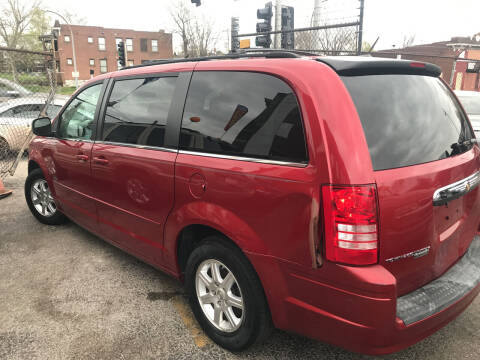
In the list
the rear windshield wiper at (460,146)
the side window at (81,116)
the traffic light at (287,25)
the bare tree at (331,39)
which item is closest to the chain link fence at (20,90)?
the side window at (81,116)

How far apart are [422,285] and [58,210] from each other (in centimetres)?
401

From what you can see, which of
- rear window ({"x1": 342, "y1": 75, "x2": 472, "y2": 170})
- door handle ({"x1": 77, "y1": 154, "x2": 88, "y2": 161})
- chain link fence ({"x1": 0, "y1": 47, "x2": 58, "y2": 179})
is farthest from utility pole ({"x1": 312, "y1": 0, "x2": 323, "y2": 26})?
rear window ({"x1": 342, "y1": 75, "x2": 472, "y2": 170})

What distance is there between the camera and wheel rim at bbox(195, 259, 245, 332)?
231 centimetres

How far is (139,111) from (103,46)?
59450 mm

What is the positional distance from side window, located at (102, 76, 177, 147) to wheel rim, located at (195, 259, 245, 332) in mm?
952

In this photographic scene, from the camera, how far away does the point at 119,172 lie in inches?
118

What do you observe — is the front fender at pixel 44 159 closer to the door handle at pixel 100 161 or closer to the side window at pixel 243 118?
the door handle at pixel 100 161

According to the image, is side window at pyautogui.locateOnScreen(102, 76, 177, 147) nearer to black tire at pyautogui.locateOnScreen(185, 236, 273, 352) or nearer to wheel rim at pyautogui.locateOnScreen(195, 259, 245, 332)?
black tire at pyautogui.locateOnScreen(185, 236, 273, 352)

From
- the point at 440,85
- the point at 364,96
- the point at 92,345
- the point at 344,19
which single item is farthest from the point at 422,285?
the point at 344,19

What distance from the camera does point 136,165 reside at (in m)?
2.80

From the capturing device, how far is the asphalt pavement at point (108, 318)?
2.40 metres

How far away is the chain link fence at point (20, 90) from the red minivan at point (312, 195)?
418 cm

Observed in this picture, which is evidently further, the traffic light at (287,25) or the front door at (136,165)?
the traffic light at (287,25)

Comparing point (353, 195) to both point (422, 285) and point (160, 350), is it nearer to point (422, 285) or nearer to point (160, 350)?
point (422, 285)
